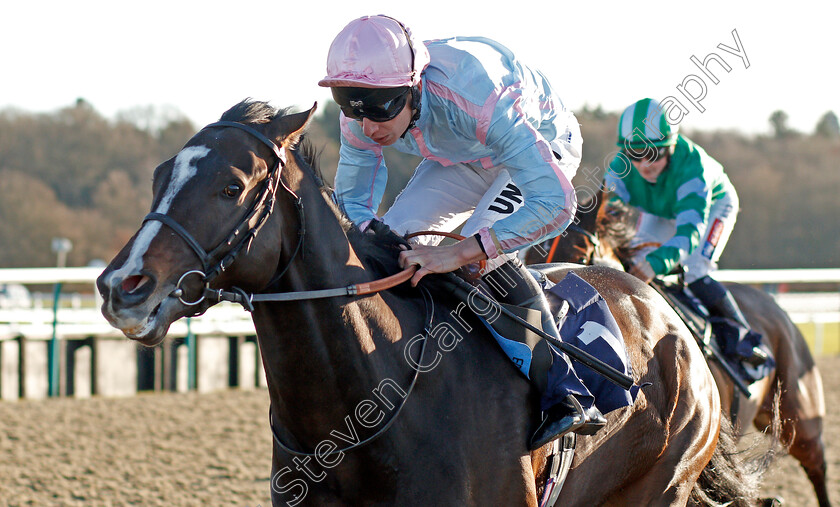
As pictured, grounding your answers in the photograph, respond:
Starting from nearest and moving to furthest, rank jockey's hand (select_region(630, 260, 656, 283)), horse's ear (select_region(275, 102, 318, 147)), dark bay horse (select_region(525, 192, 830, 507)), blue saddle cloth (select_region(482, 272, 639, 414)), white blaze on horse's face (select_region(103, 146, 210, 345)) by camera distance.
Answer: white blaze on horse's face (select_region(103, 146, 210, 345)) < horse's ear (select_region(275, 102, 318, 147)) < blue saddle cloth (select_region(482, 272, 639, 414)) < jockey's hand (select_region(630, 260, 656, 283)) < dark bay horse (select_region(525, 192, 830, 507))

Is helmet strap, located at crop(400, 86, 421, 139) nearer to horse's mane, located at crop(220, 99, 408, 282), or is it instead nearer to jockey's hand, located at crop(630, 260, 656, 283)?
horse's mane, located at crop(220, 99, 408, 282)

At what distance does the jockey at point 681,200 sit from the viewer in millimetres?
4594

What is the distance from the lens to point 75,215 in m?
30.6

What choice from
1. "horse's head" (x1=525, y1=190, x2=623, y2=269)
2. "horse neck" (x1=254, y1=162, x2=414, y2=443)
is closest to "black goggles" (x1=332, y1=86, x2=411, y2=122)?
"horse neck" (x1=254, y1=162, x2=414, y2=443)

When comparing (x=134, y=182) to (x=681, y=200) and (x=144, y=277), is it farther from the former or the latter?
(x=144, y=277)

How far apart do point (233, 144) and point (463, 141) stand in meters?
0.90

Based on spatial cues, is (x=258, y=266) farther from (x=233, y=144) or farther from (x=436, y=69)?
(x=436, y=69)

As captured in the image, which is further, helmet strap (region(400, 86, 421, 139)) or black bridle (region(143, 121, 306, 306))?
helmet strap (region(400, 86, 421, 139))

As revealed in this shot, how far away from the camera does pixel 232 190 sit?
200cm

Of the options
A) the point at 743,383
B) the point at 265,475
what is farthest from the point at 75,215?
the point at 743,383

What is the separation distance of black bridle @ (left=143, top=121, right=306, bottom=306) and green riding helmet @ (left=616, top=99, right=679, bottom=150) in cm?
312

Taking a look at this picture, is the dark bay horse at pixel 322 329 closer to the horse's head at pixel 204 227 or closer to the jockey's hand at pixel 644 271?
the horse's head at pixel 204 227

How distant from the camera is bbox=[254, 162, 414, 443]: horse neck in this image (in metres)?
2.17

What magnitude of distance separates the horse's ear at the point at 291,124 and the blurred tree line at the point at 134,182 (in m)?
20.9
